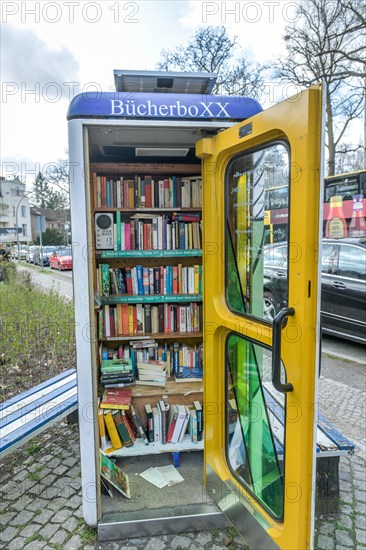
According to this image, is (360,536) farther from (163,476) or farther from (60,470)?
(60,470)

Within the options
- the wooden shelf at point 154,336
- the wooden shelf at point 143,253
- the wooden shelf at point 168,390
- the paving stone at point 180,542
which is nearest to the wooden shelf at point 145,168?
the wooden shelf at point 143,253

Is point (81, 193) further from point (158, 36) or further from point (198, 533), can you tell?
point (198, 533)

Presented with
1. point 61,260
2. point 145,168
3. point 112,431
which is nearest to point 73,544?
point 112,431

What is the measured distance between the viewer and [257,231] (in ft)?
6.57

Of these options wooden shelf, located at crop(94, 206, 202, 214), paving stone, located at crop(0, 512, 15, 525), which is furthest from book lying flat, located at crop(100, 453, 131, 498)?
wooden shelf, located at crop(94, 206, 202, 214)

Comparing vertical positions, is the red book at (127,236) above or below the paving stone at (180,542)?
above

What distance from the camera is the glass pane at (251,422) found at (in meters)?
1.95

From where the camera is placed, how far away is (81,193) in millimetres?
1959

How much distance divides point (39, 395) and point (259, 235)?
2162 mm

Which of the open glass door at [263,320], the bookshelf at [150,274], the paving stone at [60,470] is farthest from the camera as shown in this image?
the bookshelf at [150,274]

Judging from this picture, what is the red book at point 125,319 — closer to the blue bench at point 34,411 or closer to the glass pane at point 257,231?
the blue bench at point 34,411

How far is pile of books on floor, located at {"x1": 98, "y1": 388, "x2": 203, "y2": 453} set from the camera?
2656 millimetres

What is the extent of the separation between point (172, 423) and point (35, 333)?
2862 mm

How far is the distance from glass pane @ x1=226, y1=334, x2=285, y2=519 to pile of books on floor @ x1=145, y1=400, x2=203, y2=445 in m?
0.57
